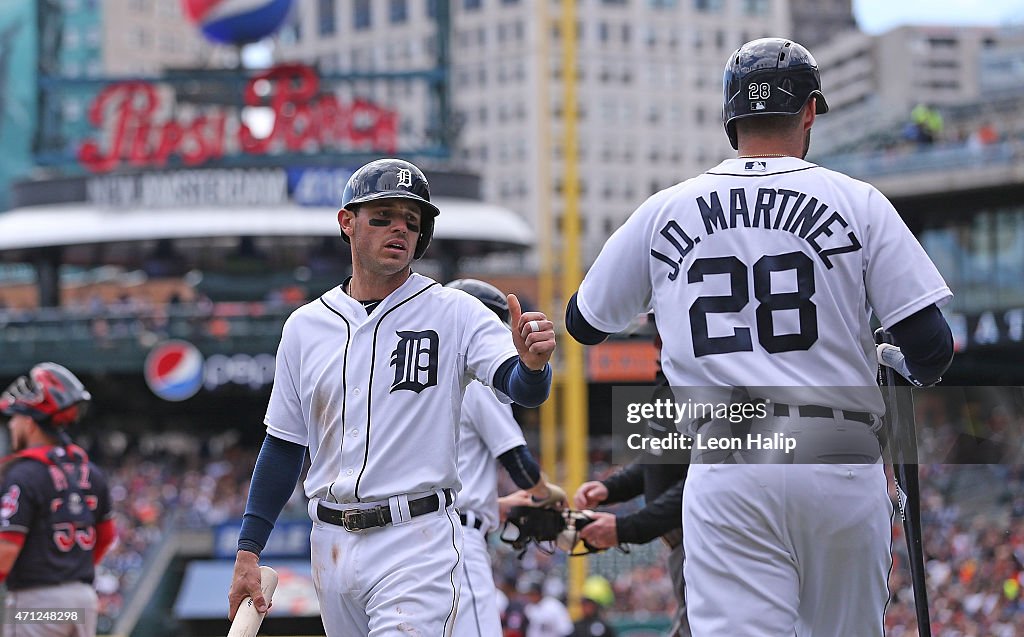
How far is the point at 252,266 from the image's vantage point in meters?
37.8

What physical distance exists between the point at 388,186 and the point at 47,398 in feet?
9.28

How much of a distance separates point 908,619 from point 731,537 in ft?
41.1

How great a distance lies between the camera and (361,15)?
96938 millimetres

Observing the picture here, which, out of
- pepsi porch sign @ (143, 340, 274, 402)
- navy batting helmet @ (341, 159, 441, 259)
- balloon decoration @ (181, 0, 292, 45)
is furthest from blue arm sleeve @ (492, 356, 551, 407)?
balloon decoration @ (181, 0, 292, 45)

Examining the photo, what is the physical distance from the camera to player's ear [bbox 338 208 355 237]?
4.54 meters

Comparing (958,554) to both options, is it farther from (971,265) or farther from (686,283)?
(686,283)

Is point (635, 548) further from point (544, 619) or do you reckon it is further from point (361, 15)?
point (361, 15)

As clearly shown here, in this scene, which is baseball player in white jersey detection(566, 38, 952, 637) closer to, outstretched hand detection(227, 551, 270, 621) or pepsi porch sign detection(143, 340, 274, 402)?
outstretched hand detection(227, 551, 270, 621)

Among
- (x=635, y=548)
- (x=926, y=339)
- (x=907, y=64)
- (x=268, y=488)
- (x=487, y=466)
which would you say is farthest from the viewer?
(x=907, y=64)

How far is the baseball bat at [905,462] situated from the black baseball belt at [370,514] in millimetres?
1378

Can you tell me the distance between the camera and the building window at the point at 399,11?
9469 cm

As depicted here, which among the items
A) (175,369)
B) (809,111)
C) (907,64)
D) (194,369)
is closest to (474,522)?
(809,111)

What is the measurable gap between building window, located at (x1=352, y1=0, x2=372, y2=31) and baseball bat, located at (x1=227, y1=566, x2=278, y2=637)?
310 feet

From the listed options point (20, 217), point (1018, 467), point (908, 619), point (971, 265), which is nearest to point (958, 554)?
point (1018, 467)
